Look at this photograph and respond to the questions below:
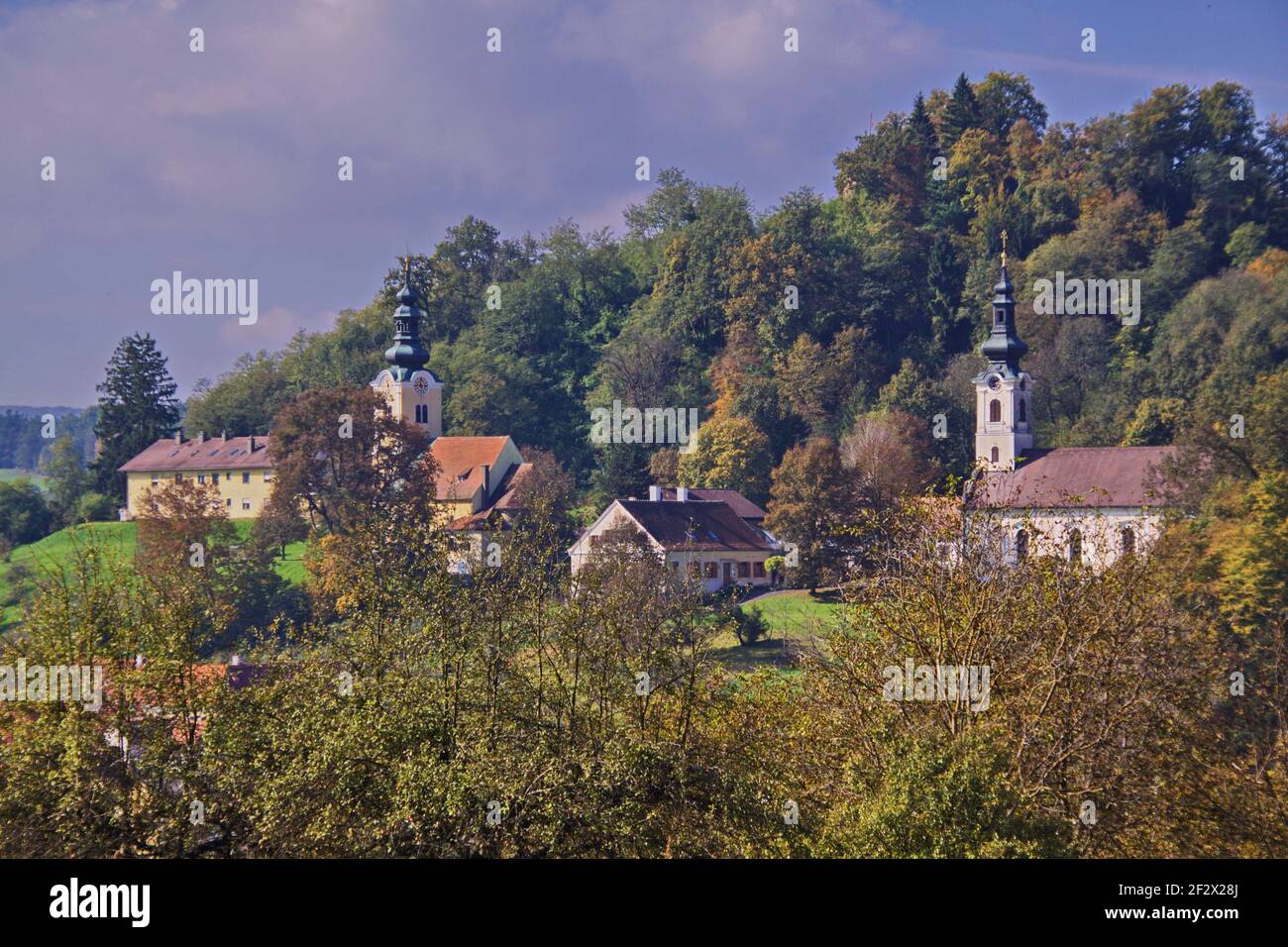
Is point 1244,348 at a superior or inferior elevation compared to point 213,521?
superior

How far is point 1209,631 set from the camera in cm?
2222

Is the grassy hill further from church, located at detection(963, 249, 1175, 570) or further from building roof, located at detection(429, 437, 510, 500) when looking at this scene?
church, located at detection(963, 249, 1175, 570)

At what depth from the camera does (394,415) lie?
222 ft

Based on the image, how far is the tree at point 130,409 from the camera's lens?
7388 cm

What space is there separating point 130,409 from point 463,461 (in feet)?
68.1

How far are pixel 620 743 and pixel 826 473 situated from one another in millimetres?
39566

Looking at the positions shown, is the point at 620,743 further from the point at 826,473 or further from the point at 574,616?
the point at 826,473

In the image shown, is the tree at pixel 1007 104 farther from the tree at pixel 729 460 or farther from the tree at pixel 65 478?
the tree at pixel 65 478

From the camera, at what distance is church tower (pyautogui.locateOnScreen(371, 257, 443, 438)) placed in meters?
72.1

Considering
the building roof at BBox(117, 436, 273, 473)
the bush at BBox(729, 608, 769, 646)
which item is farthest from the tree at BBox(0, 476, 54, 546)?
the bush at BBox(729, 608, 769, 646)

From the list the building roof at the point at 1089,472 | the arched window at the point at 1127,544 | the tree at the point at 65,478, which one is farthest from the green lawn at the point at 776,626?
the tree at the point at 65,478

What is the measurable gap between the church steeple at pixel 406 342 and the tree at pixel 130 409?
12.8 meters

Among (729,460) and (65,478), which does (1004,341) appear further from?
(65,478)
